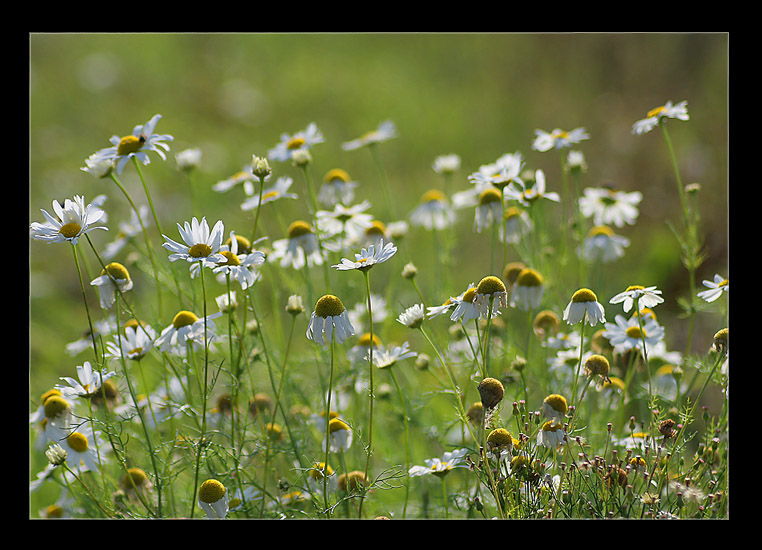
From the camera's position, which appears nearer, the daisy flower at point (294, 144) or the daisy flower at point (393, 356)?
the daisy flower at point (393, 356)

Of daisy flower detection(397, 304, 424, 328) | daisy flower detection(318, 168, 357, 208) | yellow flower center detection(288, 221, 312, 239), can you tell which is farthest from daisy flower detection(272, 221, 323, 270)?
daisy flower detection(397, 304, 424, 328)

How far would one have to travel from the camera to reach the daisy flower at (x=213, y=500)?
123cm

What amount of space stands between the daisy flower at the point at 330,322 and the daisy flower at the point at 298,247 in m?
0.43

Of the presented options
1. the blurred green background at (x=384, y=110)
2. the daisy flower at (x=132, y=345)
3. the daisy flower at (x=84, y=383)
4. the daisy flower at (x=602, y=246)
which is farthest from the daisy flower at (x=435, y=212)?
the daisy flower at (x=84, y=383)

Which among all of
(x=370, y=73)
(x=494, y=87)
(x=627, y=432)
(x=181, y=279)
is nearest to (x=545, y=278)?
(x=627, y=432)

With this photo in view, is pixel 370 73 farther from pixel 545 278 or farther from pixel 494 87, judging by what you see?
pixel 545 278

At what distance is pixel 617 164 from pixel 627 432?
1.94 meters

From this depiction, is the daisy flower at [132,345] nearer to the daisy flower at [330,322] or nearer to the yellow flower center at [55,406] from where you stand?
the yellow flower center at [55,406]

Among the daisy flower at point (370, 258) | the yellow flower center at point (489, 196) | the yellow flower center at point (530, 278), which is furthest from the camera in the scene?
the yellow flower center at point (489, 196)

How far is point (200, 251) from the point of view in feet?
3.76

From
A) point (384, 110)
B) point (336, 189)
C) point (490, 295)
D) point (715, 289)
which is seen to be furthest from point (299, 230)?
point (384, 110)

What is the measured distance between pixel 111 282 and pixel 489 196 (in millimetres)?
830

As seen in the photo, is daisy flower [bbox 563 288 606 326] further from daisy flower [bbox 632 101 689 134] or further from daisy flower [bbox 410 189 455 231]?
daisy flower [bbox 410 189 455 231]

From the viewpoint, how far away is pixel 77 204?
1185 millimetres
